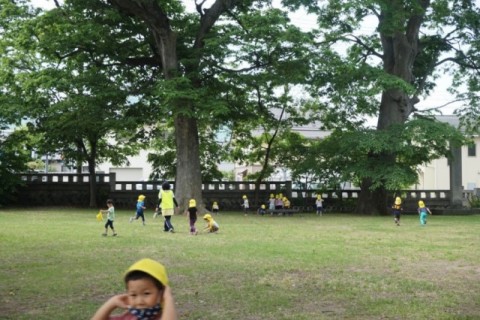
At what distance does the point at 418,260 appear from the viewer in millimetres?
11734

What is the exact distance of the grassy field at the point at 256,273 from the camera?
736cm

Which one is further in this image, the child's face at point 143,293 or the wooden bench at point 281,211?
the wooden bench at point 281,211

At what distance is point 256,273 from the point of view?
9.95 m

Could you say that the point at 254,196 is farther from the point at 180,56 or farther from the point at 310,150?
the point at 180,56

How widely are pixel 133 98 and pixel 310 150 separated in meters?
10.6

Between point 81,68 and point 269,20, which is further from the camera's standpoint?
point 81,68

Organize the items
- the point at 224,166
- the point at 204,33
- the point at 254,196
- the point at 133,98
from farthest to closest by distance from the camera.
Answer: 1. the point at 224,166
2. the point at 254,196
3. the point at 133,98
4. the point at 204,33

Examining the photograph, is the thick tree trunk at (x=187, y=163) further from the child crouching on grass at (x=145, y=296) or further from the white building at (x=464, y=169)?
the white building at (x=464, y=169)

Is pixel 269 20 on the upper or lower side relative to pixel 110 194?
upper

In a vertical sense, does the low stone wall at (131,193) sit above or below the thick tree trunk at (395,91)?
below

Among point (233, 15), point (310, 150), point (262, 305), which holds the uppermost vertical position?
point (233, 15)

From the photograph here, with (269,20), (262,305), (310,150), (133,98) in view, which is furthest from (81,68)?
(262,305)

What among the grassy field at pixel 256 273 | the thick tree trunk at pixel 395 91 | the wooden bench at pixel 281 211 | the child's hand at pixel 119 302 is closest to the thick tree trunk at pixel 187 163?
the wooden bench at pixel 281 211

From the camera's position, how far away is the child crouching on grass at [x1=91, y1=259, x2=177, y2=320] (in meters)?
3.12
